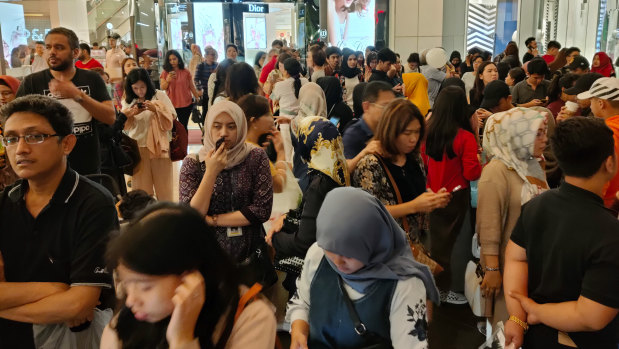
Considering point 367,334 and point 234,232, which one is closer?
point 367,334

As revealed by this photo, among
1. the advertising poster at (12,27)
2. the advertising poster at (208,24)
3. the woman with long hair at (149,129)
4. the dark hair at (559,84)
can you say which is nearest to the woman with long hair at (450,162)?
the dark hair at (559,84)

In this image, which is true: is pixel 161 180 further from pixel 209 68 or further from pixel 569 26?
pixel 569 26

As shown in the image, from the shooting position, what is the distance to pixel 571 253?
2.03m

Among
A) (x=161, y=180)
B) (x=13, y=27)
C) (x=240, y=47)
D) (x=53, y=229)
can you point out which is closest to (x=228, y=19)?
(x=240, y=47)

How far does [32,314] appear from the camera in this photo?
1955 millimetres

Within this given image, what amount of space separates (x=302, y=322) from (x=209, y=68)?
8.89 metres

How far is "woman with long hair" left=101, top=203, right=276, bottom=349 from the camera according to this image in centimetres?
140

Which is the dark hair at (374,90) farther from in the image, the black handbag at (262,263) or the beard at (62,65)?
the beard at (62,65)

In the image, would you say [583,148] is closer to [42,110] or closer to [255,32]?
[42,110]

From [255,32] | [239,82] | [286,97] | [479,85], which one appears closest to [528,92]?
[479,85]

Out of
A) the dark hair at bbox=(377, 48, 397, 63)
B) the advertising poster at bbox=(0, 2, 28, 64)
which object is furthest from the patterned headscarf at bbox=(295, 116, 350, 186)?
the dark hair at bbox=(377, 48, 397, 63)

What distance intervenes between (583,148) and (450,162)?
6.71 ft

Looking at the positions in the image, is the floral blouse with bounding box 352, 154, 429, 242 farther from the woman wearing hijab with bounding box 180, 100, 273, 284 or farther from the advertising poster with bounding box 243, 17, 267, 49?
the advertising poster with bounding box 243, 17, 267, 49

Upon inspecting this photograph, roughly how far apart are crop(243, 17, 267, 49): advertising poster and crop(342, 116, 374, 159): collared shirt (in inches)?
429
